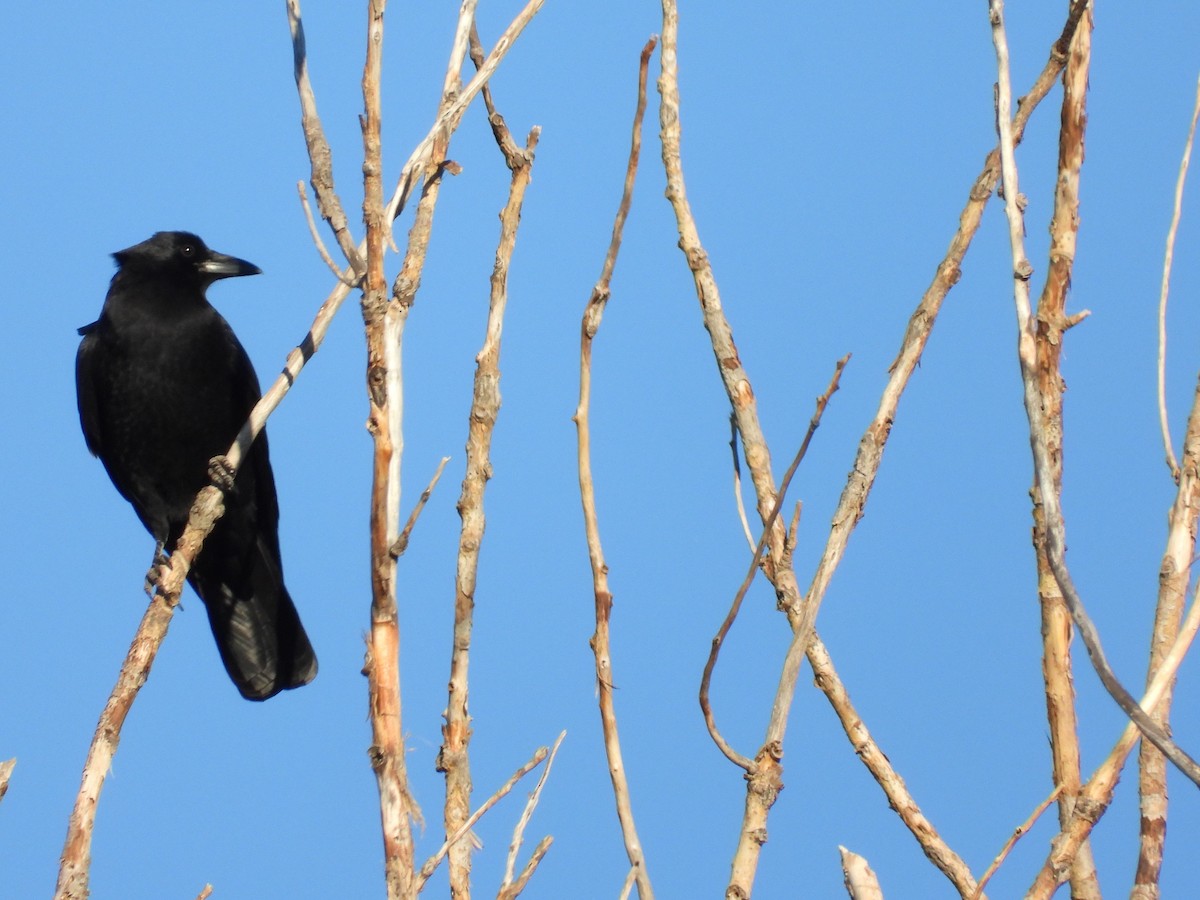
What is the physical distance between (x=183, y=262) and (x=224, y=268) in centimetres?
17

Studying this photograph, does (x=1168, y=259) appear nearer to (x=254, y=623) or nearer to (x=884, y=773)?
(x=884, y=773)

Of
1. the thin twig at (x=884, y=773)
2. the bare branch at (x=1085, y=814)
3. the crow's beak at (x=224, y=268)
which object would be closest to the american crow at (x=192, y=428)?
the crow's beak at (x=224, y=268)

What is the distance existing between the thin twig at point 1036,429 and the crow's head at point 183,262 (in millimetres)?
4252

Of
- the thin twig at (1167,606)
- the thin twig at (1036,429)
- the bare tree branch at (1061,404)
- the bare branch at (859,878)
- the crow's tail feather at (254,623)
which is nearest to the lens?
the thin twig at (1036,429)

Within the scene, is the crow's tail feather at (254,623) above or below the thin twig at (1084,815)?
above

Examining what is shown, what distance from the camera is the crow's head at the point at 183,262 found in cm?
575

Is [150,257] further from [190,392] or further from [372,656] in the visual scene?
[372,656]

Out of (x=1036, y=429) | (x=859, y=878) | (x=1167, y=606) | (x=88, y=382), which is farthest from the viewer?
(x=88, y=382)

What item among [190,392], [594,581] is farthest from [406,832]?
[190,392]

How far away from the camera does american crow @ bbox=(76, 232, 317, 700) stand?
5516 millimetres

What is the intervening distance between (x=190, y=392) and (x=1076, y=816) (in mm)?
4223

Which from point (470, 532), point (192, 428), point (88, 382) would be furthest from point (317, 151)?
point (88, 382)

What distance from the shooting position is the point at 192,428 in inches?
219

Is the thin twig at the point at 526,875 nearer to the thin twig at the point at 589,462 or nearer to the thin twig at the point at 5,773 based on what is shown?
the thin twig at the point at 589,462
